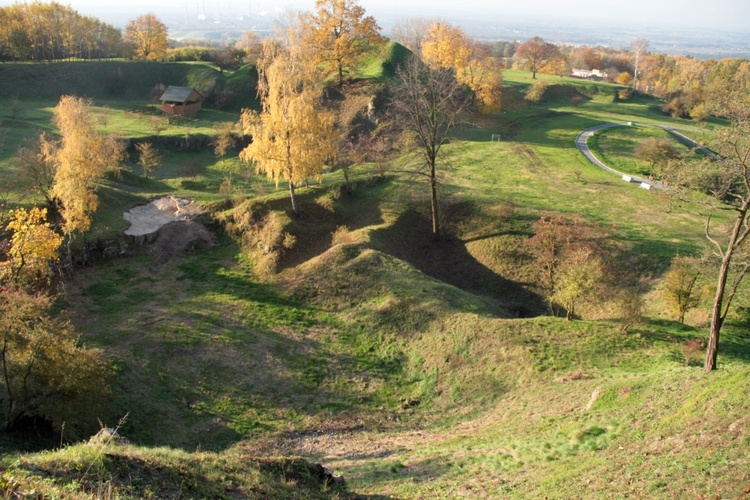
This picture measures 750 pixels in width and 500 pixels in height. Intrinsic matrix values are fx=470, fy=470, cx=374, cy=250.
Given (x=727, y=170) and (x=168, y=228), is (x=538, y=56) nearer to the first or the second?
(x=168, y=228)

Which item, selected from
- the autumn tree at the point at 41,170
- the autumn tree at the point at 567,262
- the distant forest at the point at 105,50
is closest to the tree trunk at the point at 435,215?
the autumn tree at the point at 567,262

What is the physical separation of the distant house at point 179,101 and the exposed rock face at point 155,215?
32.6 meters

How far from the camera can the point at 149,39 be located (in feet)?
292

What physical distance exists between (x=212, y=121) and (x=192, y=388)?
54103 millimetres

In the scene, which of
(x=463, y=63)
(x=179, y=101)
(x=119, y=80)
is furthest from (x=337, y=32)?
(x=119, y=80)

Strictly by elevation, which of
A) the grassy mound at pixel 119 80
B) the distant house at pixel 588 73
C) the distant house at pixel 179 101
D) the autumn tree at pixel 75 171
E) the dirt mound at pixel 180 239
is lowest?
the dirt mound at pixel 180 239

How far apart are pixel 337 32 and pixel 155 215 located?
139 ft

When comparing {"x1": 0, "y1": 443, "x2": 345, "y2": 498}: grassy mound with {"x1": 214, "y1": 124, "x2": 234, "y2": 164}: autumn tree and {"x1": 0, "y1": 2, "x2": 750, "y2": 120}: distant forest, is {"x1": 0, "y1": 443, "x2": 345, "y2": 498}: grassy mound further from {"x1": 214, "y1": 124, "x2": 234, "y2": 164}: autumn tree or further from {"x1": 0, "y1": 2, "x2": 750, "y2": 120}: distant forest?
{"x1": 0, "y1": 2, "x2": 750, "y2": 120}: distant forest

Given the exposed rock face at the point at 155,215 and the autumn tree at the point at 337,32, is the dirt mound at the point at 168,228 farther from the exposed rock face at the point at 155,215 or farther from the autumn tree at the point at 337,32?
the autumn tree at the point at 337,32

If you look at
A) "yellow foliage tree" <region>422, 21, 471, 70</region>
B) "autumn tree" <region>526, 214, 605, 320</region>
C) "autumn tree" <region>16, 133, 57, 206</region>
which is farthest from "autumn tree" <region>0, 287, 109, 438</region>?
"yellow foliage tree" <region>422, 21, 471, 70</region>

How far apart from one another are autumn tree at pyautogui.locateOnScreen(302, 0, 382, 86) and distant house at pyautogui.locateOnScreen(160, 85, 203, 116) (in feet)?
62.8

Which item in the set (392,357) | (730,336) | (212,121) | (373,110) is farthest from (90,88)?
(730,336)

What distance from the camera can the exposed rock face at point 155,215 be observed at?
3509cm

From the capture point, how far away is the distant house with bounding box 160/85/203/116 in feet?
221
